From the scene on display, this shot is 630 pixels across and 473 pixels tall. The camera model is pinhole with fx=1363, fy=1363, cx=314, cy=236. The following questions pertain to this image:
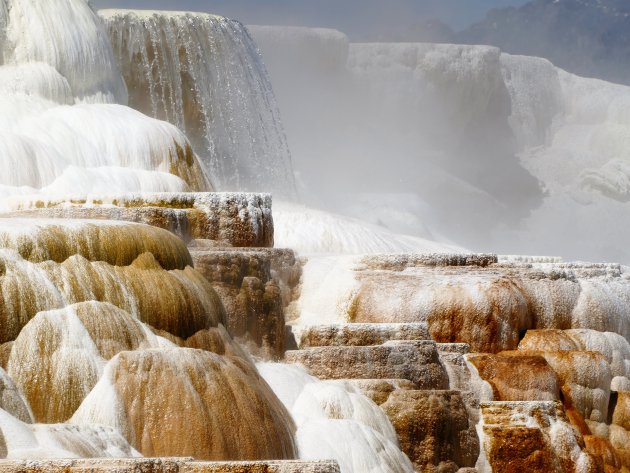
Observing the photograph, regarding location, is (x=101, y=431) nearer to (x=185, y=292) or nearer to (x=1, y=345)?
(x=1, y=345)

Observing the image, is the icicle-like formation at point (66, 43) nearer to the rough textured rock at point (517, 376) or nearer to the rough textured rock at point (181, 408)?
the rough textured rock at point (517, 376)

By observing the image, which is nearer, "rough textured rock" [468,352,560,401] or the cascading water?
"rough textured rock" [468,352,560,401]

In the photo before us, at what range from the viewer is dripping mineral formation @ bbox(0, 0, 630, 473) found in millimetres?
9250

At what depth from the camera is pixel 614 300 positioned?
50.5ft

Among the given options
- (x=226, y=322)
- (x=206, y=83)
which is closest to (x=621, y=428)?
(x=226, y=322)

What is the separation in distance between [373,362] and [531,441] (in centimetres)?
155

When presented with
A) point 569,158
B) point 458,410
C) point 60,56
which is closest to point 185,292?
point 458,410

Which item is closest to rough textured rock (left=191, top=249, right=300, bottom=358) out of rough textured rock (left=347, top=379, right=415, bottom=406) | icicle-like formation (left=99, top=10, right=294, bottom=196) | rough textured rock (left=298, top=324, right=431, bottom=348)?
rough textured rock (left=298, top=324, right=431, bottom=348)

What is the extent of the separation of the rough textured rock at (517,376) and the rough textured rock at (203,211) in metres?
2.83

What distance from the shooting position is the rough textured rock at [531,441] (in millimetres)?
12000

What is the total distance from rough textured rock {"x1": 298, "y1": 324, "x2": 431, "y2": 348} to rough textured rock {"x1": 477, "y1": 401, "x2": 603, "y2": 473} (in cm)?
111

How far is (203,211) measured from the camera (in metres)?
14.2

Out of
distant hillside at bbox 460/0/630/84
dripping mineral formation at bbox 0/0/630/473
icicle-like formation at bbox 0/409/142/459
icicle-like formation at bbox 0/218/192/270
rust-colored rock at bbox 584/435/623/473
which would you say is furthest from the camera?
distant hillside at bbox 460/0/630/84

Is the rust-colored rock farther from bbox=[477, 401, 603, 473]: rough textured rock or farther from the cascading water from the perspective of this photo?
the cascading water
